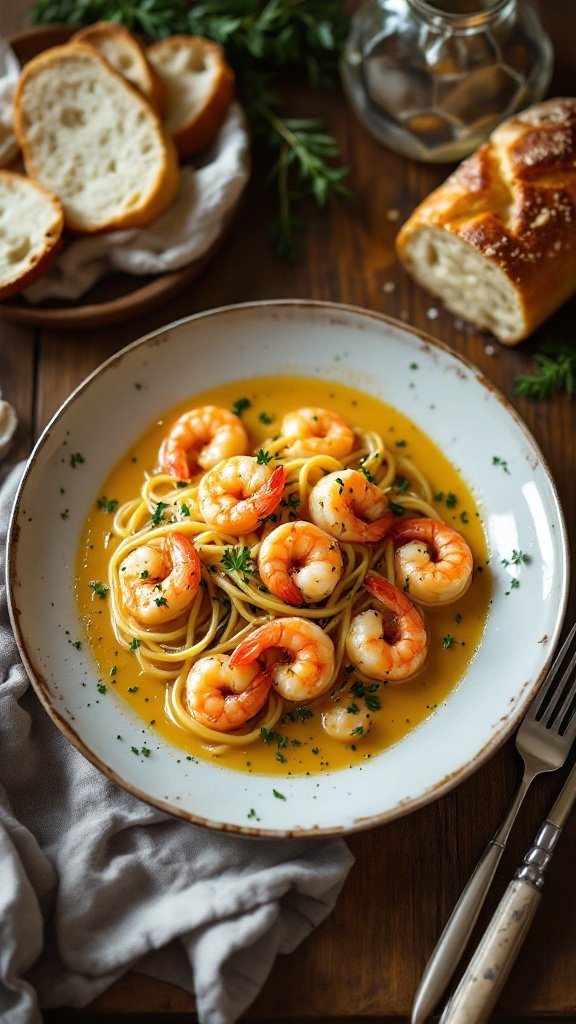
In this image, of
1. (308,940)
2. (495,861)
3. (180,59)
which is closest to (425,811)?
(495,861)

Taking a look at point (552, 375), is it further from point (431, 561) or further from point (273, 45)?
point (273, 45)

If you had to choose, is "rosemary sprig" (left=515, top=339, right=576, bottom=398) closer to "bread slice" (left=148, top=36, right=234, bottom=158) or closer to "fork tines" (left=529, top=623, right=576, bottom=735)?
"fork tines" (left=529, top=623, right=576, bottom=735)

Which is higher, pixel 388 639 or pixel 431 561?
pixel 431 561

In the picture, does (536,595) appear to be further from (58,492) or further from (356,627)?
(58,492)

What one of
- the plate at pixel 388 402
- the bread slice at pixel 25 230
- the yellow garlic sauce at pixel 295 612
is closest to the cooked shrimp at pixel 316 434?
the yellow garlic sauce at pixel 295 612

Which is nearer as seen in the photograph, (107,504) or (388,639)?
(388,639)

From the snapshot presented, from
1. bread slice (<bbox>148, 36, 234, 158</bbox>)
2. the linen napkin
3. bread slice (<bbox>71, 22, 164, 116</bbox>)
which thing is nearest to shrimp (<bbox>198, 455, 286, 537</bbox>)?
the linen napkin

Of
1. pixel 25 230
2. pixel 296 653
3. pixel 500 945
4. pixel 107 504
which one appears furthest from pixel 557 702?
pixel 25 230
